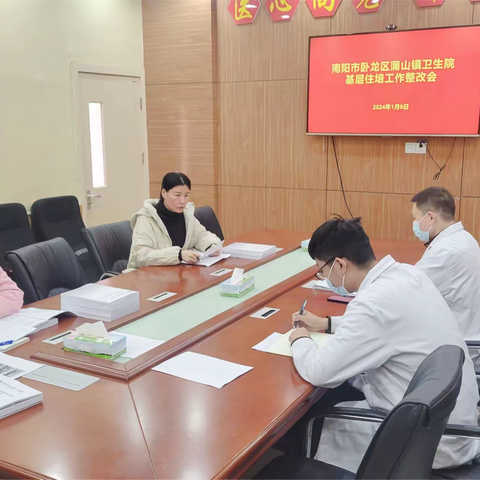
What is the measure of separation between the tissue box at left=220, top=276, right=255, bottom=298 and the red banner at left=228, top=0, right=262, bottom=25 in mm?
3553

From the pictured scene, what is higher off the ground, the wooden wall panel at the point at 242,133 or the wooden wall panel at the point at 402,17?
the wooden wall panel at the point at 402,17

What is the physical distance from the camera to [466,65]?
4641 mm

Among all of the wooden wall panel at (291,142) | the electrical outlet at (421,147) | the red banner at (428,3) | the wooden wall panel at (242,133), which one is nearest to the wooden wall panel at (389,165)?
the electrical outlet at (421,147)

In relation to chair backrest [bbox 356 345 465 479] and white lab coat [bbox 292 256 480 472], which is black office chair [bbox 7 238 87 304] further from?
chair backrest [bbox 356 345 465 479]

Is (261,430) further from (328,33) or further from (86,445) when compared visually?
(328,33)

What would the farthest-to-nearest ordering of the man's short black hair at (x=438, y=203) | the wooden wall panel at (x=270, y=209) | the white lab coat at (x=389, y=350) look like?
1. the wooden wall panel at (x=270, y=209)
2. the man's short black hair at (x=438, y=203)
3. the white lab coat at (x=389, y=350)

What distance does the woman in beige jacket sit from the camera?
11.0ft

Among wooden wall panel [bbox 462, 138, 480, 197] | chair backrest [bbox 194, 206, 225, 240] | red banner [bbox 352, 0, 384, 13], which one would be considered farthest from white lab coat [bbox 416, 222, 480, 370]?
red banner [bbox 352, 0, 384, 13]

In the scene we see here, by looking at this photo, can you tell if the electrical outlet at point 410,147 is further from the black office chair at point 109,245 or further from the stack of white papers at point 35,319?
the stack of white papers at point 35,319

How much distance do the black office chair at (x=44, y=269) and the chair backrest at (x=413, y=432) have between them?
2.10 m

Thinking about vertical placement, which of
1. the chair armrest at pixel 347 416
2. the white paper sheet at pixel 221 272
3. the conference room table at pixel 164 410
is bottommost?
the chair armrest at pixel 347 416

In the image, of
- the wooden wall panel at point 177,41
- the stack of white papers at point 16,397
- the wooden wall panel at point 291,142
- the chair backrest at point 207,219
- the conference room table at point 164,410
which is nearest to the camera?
the conference room table at point 164,410

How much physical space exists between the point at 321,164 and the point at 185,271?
2.61 metres

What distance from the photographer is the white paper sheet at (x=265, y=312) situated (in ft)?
8.11
